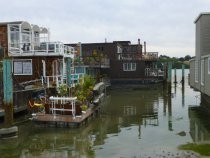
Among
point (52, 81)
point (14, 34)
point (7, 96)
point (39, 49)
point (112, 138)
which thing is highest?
point (14, 34)

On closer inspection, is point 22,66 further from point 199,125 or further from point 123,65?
point 123,65

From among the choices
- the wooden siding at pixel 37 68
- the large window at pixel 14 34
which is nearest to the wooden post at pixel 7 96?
the wooden siding at pixel 37 68

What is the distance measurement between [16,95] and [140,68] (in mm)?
43365

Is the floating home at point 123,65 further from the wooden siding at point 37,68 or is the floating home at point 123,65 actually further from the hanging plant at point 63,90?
the hanging plant at point 63,90

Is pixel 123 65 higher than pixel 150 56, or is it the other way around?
pixel 150 56

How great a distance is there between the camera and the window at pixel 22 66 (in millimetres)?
36688

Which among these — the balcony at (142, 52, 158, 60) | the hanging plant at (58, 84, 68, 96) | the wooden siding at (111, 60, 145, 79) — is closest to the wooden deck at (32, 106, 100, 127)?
the hanging plant at (58, 84, 68, 96)

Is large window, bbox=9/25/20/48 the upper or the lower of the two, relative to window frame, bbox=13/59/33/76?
upper

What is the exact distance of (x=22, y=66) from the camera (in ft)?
121

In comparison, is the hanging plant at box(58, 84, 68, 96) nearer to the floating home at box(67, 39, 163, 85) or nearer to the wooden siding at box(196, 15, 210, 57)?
the wooden siding at box(196, 15, 210, 57)

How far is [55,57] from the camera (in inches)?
1423

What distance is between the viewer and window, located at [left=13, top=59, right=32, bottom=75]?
120 ft

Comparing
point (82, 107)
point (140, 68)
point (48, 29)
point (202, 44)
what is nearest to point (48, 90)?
point (82, 107)

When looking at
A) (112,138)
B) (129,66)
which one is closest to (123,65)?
(129,66)
